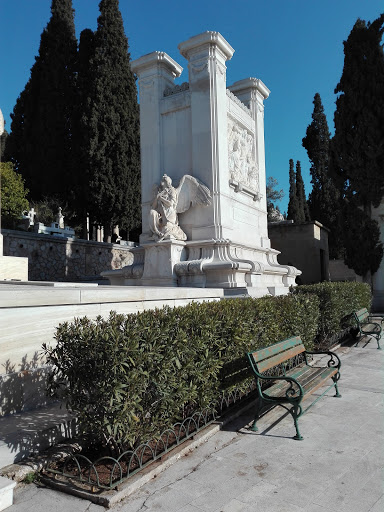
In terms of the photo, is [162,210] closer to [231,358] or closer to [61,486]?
[231,358]

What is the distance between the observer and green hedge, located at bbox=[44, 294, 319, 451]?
8.64 ft

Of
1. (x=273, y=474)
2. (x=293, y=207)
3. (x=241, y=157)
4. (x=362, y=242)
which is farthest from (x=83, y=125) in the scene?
(x=273, y=474)

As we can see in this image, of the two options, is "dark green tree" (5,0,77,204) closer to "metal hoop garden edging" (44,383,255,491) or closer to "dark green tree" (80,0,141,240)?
"dark green tree" (80,0,141,240)

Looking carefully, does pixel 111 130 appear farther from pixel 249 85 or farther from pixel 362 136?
pixel 362 136

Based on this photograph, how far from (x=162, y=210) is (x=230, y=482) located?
7374 millimetres

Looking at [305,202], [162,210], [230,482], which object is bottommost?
[230,482]

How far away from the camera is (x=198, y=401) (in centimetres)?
358

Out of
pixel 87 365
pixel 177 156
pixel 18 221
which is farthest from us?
pixel 18 221

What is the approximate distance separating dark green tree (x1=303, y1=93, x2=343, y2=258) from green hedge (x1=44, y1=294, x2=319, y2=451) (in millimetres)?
24969

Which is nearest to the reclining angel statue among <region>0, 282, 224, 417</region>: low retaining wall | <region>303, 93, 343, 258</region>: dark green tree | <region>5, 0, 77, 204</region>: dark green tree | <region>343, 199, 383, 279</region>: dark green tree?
<region>0, 282, 224, 417</region>: low retaining wall

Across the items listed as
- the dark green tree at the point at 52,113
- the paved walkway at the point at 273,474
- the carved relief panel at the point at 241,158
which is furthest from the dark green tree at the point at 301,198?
the paved walkway at the point at 273,474

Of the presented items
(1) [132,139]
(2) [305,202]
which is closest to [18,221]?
(1) [132,139]

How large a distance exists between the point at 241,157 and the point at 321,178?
1851 centimetres

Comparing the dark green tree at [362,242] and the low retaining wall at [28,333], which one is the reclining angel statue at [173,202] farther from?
the dark green tree at [362,242]
